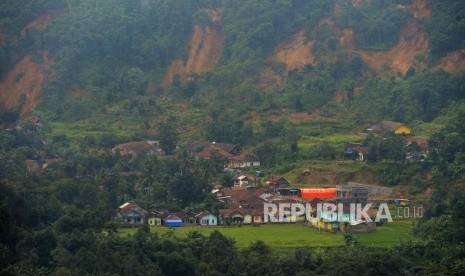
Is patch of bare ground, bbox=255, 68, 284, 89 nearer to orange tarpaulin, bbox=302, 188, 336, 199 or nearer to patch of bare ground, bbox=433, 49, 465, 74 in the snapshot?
patch of bare ground, bbox=433, 49, 465, 74

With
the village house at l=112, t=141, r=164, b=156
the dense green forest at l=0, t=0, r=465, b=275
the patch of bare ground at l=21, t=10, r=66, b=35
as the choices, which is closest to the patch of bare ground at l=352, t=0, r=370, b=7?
the dense green forest at l=0, t=0, r=465, b=275

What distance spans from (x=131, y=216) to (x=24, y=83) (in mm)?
20392

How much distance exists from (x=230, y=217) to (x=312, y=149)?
8456 millimetres

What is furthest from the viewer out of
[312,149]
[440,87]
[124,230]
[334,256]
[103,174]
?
[440,87]

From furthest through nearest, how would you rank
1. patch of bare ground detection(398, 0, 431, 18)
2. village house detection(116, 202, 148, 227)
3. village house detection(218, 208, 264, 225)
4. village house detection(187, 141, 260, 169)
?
patch of bare ground detection(398, 0, 431, 18)
village house detection(187, 141, 260, 169)
village house detection(218, 208, 264, 225)
village house detection(116, 202, 148, 227)

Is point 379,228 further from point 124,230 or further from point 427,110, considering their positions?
point 427,110

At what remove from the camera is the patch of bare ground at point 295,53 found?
5066cm

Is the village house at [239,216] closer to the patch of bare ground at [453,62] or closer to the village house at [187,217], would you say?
the village house at [187,217]

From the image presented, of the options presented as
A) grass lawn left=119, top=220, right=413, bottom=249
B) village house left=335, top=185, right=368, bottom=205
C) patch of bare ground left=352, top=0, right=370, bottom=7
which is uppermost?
patch of bare ground left=352, top=0, right=370, bottom=7

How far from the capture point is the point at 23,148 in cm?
4119

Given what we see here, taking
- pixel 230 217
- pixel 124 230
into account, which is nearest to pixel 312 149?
pixel 230 217

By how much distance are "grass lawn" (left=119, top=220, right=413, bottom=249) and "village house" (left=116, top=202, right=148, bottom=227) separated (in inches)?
43.3

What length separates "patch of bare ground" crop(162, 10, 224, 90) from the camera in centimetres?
5250

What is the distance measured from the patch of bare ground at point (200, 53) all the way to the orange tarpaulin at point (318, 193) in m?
17.3
